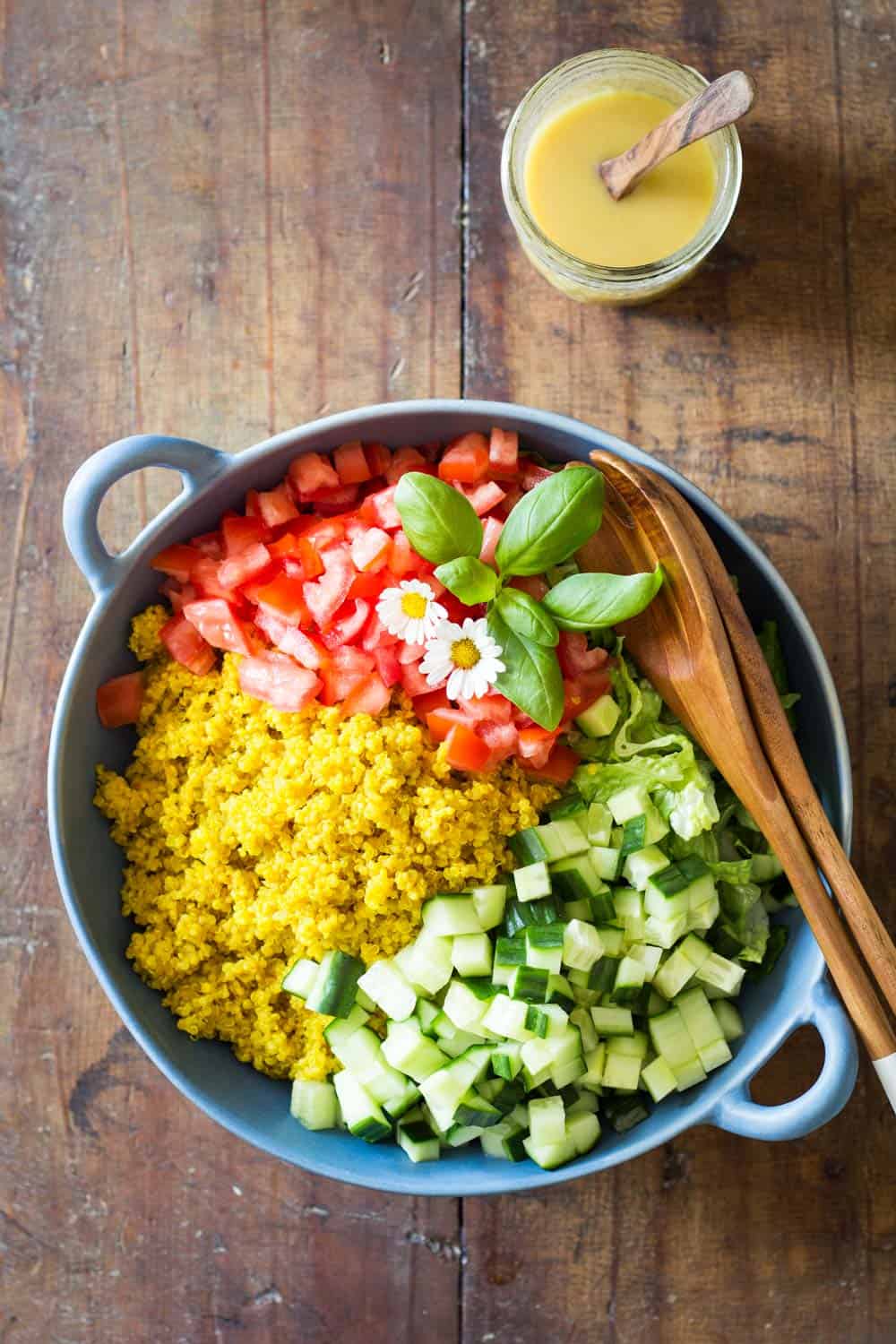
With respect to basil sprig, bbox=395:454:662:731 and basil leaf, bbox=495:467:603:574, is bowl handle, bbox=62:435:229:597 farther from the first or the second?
basil leaf, bbox=495:467:603:574

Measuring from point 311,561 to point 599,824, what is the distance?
23.8 inches

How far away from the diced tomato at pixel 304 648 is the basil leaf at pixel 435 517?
0.22 m

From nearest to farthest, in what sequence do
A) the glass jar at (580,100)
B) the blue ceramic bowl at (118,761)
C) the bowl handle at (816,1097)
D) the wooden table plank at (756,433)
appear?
the bowl handle at (816,1097) < the blue ceramic bowl at (118,761) < the glass jar at (580,100) < the wooden table plank at (756,433)

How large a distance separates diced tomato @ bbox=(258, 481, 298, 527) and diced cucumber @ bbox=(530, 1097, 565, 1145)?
0.98 m

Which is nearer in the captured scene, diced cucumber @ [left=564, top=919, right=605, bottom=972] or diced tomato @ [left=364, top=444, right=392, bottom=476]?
diced cucumber @ [left=564, top=919, right=605, bottom=972]

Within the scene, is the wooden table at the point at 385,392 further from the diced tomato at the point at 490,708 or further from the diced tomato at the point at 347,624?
the diced tomato at the point at 490,708

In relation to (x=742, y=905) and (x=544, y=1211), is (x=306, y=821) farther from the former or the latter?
(x=544, y=1211)

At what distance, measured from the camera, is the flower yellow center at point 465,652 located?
66.3 inches

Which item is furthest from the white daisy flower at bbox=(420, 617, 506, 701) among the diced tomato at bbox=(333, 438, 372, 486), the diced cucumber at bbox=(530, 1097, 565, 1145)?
the diced cucumber at bbox=(530, 1097, 565, 1145)

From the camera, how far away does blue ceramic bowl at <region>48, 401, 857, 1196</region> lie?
5.46ft

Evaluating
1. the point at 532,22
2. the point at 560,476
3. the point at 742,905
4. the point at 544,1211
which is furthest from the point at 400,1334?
the point at 532,22

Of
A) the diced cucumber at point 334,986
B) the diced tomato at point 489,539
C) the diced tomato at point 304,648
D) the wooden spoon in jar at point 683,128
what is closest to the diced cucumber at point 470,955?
the diced cucumber at point 334,986

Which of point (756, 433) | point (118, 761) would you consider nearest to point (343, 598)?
point (118, 761)

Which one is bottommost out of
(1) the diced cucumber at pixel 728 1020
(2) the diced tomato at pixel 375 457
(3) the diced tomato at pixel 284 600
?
(1) the diced cucumber at pixel 728 1020
